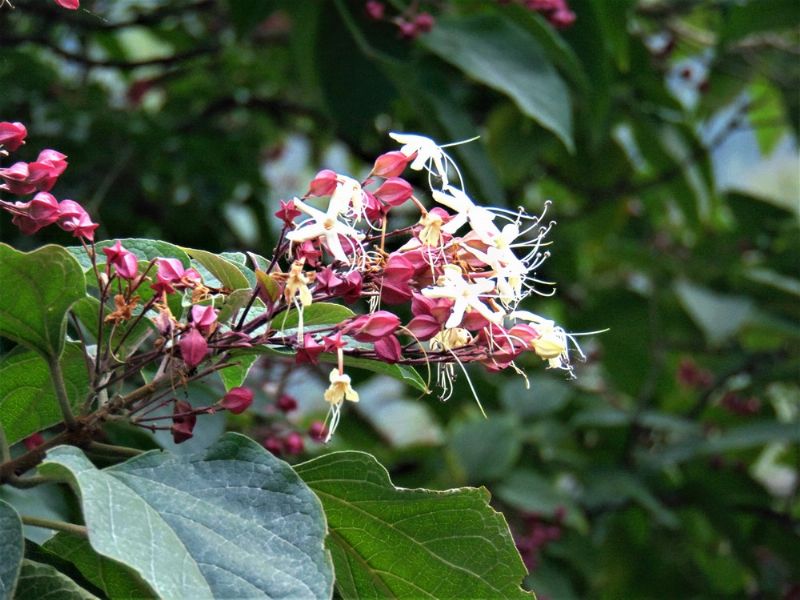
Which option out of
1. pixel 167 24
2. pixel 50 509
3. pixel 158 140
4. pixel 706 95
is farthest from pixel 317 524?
pixel 706 95

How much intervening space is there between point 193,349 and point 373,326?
0.11 m

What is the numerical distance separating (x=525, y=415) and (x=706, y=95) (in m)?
0.81

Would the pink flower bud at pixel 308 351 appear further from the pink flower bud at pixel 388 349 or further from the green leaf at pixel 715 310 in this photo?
the green leaf at pixel 715 310

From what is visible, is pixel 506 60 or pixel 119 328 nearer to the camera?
pixel 119 328

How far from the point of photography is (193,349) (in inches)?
24.9

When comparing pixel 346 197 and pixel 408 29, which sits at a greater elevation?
pixel 346 197

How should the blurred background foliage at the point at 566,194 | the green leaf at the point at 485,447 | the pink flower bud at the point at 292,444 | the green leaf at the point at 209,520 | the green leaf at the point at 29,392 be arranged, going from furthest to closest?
1. the green leaf at the point at 485,447
2. the blurred background foliage at the point at 566,194
3. the pink flower bud at the point at 292,444
4. the green leaf at the point at 29,392
5. the green leaf at the point at 209,520

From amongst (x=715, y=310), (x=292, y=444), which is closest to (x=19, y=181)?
(x=292, y=444)

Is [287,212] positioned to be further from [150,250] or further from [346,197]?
[150,250]

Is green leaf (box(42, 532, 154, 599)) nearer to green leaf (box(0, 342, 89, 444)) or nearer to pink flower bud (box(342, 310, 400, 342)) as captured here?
green leaf (box(0, 342, 89, 444))

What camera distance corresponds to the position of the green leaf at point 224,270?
698 mm

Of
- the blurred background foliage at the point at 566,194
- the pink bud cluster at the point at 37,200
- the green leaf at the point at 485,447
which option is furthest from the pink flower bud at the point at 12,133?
the green leaf at the point at 485,447

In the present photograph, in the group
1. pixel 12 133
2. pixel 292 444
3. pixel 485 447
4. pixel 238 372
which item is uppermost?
pixel 12 133

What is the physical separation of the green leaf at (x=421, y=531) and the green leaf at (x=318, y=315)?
9 centimetres
